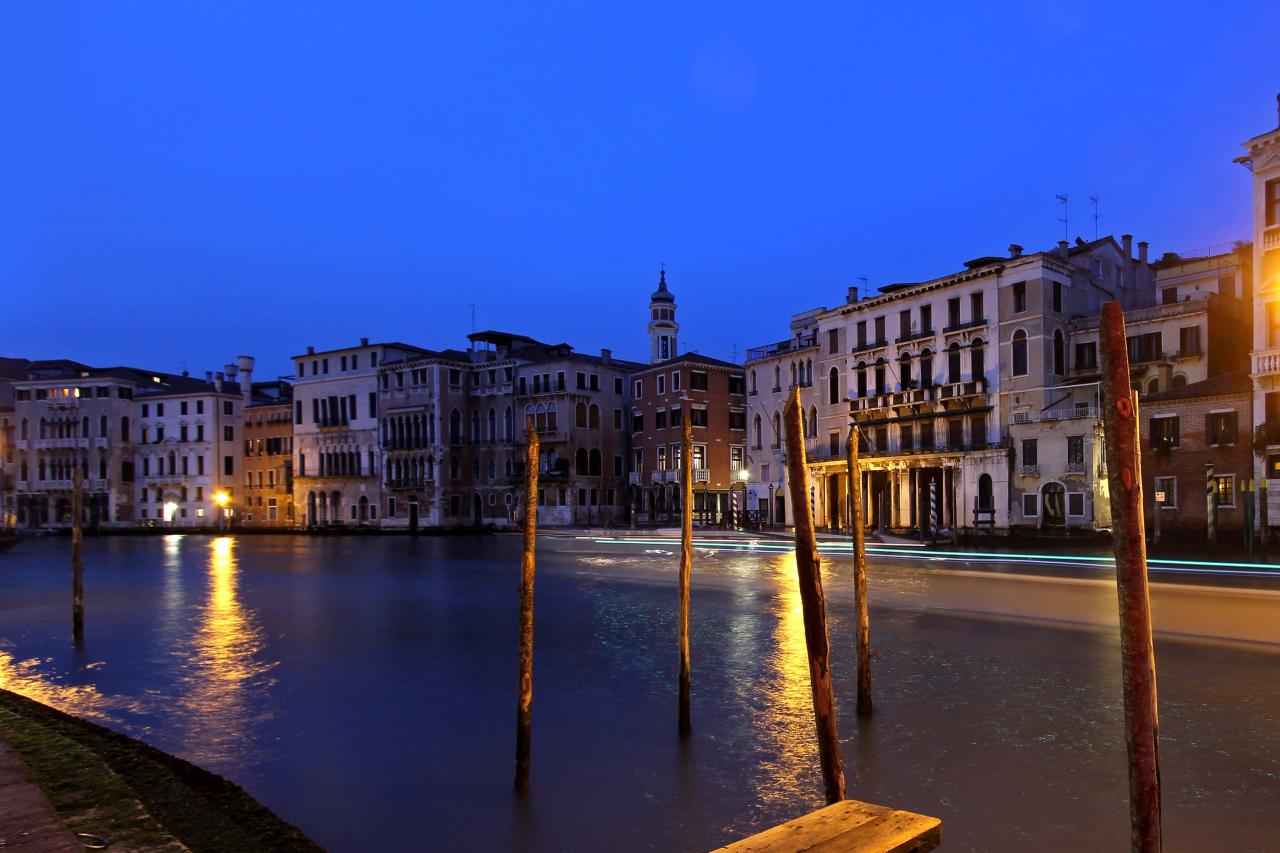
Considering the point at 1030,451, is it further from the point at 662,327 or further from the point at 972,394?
the point at 662,327

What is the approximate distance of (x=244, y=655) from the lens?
50.6 ft

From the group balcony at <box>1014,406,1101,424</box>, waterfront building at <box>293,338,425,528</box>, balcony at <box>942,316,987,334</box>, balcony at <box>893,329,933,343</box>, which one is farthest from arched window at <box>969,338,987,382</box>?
waterfront building at <box>293,338,425,528</box>

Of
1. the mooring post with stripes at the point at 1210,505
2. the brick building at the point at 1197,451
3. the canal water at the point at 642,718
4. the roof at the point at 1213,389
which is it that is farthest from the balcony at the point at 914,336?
the canal water at the point at 642,718

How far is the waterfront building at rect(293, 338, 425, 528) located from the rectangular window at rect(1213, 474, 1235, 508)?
54233mm

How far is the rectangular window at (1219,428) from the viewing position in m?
30.4

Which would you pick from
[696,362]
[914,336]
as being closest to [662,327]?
[696,362]

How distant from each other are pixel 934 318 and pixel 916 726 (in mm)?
36319

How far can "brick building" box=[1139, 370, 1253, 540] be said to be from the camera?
30328 mm

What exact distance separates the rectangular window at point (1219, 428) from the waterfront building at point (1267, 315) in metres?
0.79

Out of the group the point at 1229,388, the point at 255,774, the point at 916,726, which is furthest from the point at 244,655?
the point at 1229,388

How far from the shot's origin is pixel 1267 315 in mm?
29406

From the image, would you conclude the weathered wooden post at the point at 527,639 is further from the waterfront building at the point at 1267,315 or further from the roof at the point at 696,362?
the roof at the point at 696,362

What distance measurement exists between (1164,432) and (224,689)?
105ft

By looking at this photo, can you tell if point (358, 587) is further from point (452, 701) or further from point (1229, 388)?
point (1229, 388)
